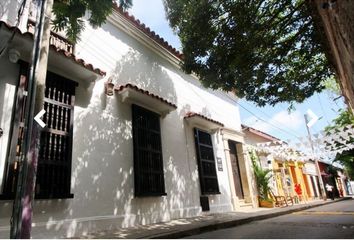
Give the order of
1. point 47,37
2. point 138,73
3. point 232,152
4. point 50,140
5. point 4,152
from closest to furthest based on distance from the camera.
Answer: point 47,37, point 4,152, point 50,140, point 138,73, point 232,152

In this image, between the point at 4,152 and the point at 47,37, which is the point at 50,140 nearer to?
the point at 4,152

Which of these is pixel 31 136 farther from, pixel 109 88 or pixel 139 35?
pixel 139 35

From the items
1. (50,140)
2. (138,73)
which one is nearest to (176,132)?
(138,73)

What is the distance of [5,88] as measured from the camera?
17.3 feet

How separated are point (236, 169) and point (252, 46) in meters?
7.58

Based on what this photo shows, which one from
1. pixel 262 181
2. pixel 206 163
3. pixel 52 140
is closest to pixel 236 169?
pixel 262 181

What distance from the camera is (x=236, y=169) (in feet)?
44.3

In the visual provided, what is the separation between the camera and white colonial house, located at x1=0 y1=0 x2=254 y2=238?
17.5ft

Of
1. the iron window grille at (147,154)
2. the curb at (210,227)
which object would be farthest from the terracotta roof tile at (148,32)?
the curb at (210,227)

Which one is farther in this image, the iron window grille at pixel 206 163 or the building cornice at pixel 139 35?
the iron window grille at pixel 206 163

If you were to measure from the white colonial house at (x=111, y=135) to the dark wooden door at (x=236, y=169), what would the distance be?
47.4 inches

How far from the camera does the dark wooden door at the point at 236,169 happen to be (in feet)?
42.9

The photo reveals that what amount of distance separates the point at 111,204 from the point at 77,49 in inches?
149

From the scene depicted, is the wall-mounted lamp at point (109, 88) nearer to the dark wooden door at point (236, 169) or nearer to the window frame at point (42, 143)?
the window frame at point (42, 143)
